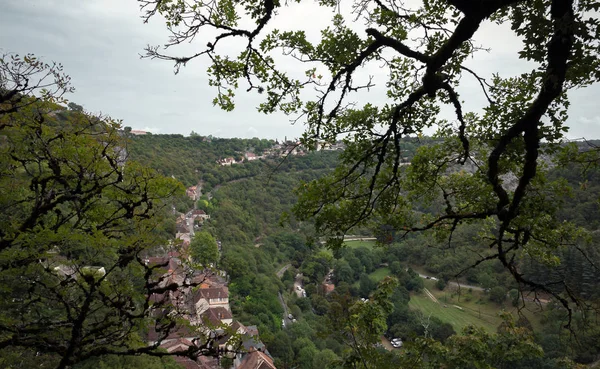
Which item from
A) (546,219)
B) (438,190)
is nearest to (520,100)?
(546,219)

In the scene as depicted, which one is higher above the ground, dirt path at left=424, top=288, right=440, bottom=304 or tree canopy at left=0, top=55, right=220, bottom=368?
tree canopy at left=0, top=55, right=220, bottom=368

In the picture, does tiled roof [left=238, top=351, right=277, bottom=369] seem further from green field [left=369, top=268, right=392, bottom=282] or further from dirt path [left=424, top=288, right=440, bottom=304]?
green field [left=369, top=268, right=392, bottom=282]

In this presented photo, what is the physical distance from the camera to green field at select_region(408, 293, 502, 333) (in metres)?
28.7

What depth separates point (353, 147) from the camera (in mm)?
3385

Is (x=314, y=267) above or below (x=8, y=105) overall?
below

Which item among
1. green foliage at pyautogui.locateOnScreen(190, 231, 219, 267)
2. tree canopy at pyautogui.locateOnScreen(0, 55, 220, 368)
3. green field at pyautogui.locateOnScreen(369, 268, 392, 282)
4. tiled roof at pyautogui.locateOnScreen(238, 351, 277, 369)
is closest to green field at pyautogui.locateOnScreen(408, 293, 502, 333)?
green field at pyautogui.locateOnScreen(369, 268, 392, 282)

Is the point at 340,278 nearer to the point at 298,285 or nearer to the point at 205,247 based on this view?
the point at 298,285

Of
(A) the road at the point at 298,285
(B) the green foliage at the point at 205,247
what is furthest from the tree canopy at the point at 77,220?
(A) the road at the point at 298,285

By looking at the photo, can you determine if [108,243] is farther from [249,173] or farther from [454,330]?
[249,173]

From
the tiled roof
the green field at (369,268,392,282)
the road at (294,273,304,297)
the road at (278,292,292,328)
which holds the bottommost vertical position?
the green field at (369,268,392,282)

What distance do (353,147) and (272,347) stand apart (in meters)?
20.5

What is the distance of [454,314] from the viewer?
31781 mm

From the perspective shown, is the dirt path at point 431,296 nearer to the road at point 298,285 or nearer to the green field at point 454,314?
the green field at point 454,314

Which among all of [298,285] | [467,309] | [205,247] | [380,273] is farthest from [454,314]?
[205,247]
